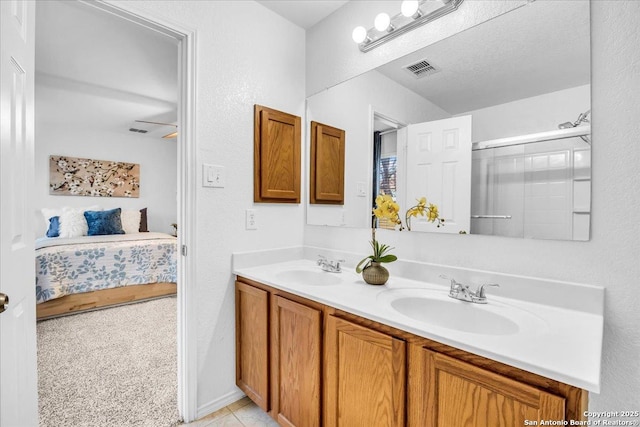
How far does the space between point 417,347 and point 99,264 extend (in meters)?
3.60

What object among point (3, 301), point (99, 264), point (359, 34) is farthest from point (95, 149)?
point (3, 301)

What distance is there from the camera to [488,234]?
4.26 feet

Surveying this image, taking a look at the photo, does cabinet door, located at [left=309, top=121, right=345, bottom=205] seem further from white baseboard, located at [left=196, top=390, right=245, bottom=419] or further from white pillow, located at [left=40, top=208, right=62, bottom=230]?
white pillow, located at [left=40, top=208, right=62, bottom=230]

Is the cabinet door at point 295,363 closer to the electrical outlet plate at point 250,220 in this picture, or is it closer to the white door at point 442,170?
the electrical outlet plate at point 250,220

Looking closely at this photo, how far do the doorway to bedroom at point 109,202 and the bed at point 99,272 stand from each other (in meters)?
0.01

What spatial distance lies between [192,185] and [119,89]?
2.58 meters

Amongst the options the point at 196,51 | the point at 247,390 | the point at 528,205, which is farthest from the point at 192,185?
the point at 528,205

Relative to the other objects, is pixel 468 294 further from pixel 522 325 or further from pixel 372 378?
pixel 372 378

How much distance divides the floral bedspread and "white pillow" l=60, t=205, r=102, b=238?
2.50ft

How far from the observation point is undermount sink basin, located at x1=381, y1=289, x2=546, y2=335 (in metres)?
1.03

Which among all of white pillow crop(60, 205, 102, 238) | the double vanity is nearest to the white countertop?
the double vanity

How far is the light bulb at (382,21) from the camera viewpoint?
5.07 feet

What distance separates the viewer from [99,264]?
3266mm

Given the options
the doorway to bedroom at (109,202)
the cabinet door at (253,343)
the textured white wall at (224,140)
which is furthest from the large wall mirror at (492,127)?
the doorway to bedroom at (109,202)
